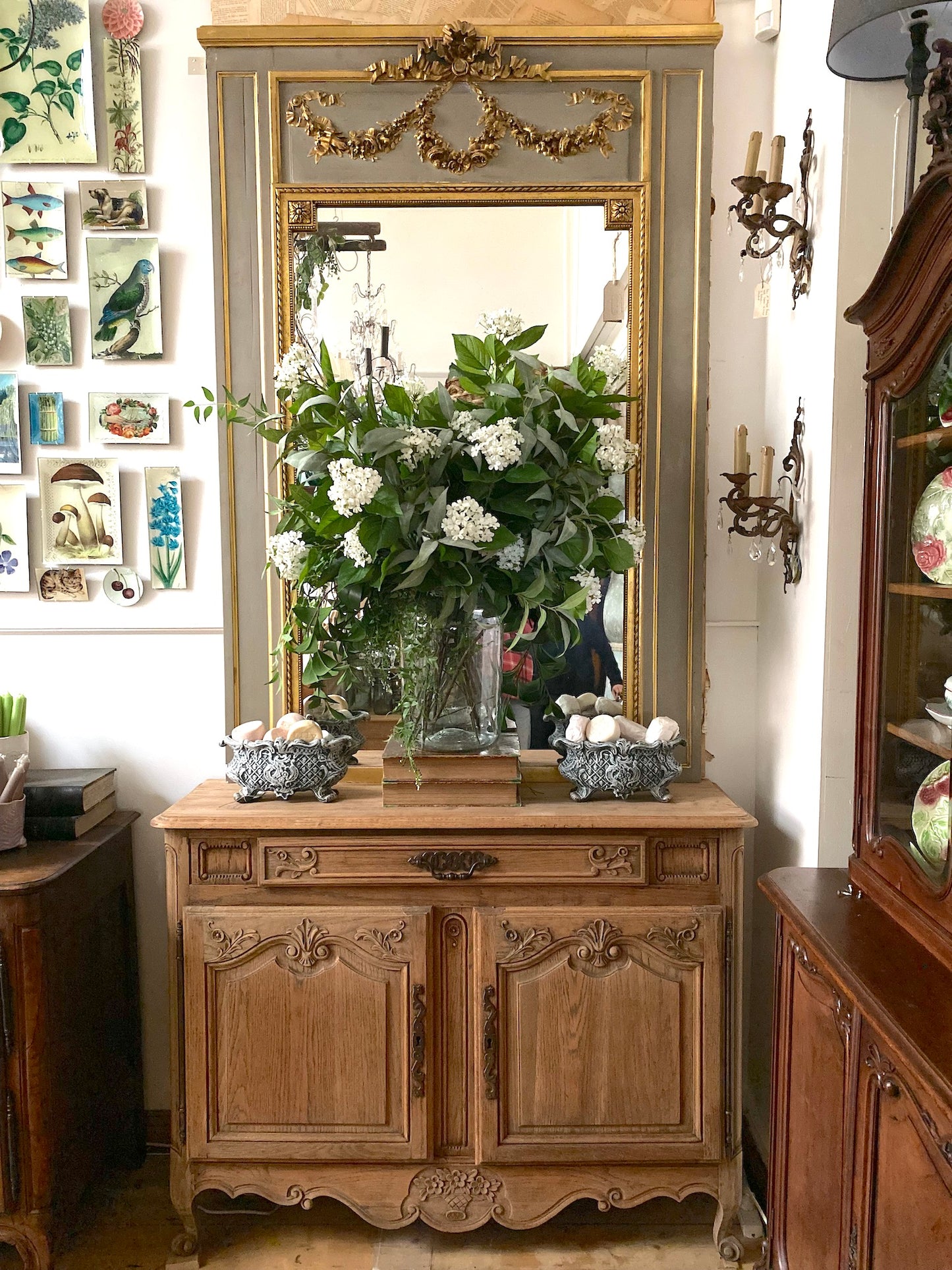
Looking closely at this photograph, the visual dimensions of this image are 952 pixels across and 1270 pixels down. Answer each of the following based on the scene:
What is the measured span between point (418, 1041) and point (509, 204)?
6.36 ft

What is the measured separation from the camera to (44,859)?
2.11 metres

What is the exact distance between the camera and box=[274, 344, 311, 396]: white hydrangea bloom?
2049mm

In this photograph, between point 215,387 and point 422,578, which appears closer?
point 422,578

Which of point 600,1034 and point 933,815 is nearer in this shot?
point 933,815

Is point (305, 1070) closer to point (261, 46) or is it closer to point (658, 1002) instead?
point (658, 1002)

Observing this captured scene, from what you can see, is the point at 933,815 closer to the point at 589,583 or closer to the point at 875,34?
the point at 589,583

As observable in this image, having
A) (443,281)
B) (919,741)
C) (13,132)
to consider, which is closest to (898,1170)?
(919,741)

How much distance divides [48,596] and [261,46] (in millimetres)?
1454

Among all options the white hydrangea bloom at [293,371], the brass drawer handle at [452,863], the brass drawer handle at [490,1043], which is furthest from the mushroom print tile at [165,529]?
the brass drawer handle at [490,1043]

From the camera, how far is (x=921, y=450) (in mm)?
1510

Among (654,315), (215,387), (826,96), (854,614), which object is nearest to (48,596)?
(215,387)

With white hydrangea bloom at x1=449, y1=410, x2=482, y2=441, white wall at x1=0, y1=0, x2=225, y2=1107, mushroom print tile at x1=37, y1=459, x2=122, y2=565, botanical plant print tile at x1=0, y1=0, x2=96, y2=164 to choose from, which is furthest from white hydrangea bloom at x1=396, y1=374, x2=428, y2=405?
botanical plant print tile at x1=0, y1=0, x2=96, y2=164

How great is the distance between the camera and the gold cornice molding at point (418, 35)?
7.24 feet

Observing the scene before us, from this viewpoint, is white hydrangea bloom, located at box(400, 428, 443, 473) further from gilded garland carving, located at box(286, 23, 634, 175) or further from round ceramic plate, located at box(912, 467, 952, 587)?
round ceramic plate, located at box(912, 467, 952, 587)
